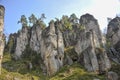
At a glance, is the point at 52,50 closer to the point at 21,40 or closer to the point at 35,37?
the point at 35,37

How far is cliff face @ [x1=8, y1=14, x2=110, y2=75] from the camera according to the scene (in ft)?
309

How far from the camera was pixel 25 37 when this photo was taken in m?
124

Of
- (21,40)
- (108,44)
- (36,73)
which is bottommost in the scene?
(36,73)

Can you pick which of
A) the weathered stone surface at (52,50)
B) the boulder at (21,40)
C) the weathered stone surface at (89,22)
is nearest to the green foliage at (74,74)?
the weathered stone surface at (52,50)

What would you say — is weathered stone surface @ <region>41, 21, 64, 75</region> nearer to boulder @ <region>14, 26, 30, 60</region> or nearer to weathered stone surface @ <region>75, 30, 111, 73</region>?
weathered stone surface @ <region>75, 30, 111, 73</region>

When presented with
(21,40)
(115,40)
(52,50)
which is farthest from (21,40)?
(115,40)

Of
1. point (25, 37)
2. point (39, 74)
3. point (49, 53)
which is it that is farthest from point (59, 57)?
point (25, 37)

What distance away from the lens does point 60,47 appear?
106m

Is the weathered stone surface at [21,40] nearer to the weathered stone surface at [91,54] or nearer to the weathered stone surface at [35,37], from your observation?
the weathered stone surface at [35,37]

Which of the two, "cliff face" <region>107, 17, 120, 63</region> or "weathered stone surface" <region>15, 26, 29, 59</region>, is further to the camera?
"weathered stone surface" <region>15, 26, 29, 59</region>

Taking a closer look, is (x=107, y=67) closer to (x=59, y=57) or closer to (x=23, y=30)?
(x=59, y=57)

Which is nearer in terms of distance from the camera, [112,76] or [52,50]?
[112,76]

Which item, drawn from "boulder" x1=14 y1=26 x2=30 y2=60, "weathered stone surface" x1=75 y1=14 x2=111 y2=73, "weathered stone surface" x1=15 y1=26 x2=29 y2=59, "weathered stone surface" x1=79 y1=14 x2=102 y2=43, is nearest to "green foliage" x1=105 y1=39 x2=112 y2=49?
"weathered stone surface" x1=79 y1=14 x2=102 y2=43

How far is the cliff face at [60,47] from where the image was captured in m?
94.1
